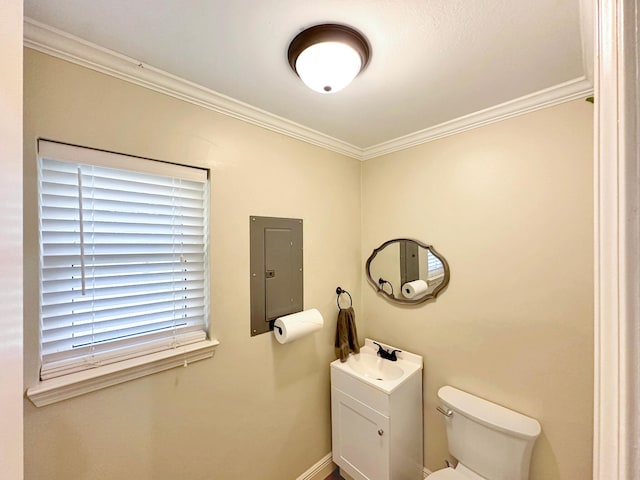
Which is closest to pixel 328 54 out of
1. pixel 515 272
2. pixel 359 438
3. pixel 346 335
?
pixel 515 272

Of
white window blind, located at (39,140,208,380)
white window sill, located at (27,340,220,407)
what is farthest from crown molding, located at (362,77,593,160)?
white window sill, located at (27,340,220,407)

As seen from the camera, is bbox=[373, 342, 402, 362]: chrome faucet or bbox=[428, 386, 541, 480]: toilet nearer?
bbox=[428, 386, 541, 480]: toilet

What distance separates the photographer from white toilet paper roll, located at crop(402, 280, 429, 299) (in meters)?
1.69

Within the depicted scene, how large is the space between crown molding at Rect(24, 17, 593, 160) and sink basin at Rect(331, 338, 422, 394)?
1.50 m

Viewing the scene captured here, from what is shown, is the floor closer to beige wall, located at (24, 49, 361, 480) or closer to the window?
beige wall, located at (24, 49, 361, 480)

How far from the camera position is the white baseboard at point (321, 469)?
1634 millimetres

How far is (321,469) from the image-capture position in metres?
1.71

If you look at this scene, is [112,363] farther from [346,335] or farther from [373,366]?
[373,366]

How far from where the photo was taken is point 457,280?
5.08 ft

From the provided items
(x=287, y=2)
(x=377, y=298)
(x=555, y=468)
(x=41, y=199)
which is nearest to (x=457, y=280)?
(x=377, y=298)

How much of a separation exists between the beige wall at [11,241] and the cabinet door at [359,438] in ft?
4.93

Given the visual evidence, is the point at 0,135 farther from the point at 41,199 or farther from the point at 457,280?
the point at 457,280

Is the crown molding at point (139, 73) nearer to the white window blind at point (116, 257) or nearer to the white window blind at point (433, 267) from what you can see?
the white window blind at point (116, 257)

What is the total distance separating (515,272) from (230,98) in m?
1.78
